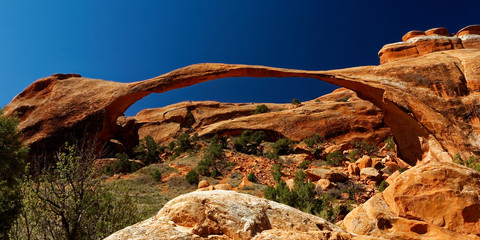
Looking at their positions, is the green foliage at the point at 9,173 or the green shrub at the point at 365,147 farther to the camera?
the green shrub at the point at 365,147

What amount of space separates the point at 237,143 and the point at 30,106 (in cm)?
1479

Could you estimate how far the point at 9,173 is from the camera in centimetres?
718

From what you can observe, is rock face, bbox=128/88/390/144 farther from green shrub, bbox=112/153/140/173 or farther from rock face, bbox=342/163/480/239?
rock face, bbox=342/163/480/239

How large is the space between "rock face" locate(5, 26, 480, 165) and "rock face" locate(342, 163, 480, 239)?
14.4 feet

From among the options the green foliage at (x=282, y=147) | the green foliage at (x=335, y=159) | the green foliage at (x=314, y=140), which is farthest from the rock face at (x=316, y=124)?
the green foliage at (x=335, y=159)

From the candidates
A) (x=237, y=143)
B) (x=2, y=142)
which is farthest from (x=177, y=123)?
(x=2, y=142)

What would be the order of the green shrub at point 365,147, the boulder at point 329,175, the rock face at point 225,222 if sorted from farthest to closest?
the green shrub at point 365,147 < the boulder at point 329,175 < the rock face at point 225,222

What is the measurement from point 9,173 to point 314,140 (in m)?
19.3

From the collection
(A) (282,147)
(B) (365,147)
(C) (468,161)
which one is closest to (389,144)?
(B) (365,147)

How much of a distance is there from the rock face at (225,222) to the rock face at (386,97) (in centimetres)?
760

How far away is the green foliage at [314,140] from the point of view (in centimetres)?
2167

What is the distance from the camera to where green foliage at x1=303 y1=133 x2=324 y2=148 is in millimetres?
21669

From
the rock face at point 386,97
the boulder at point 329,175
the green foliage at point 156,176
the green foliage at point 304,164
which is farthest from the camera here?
the green foliage at point 304,164

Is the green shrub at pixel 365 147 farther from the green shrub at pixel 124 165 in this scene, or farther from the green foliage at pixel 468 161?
the green shrub at pixel 124 165
